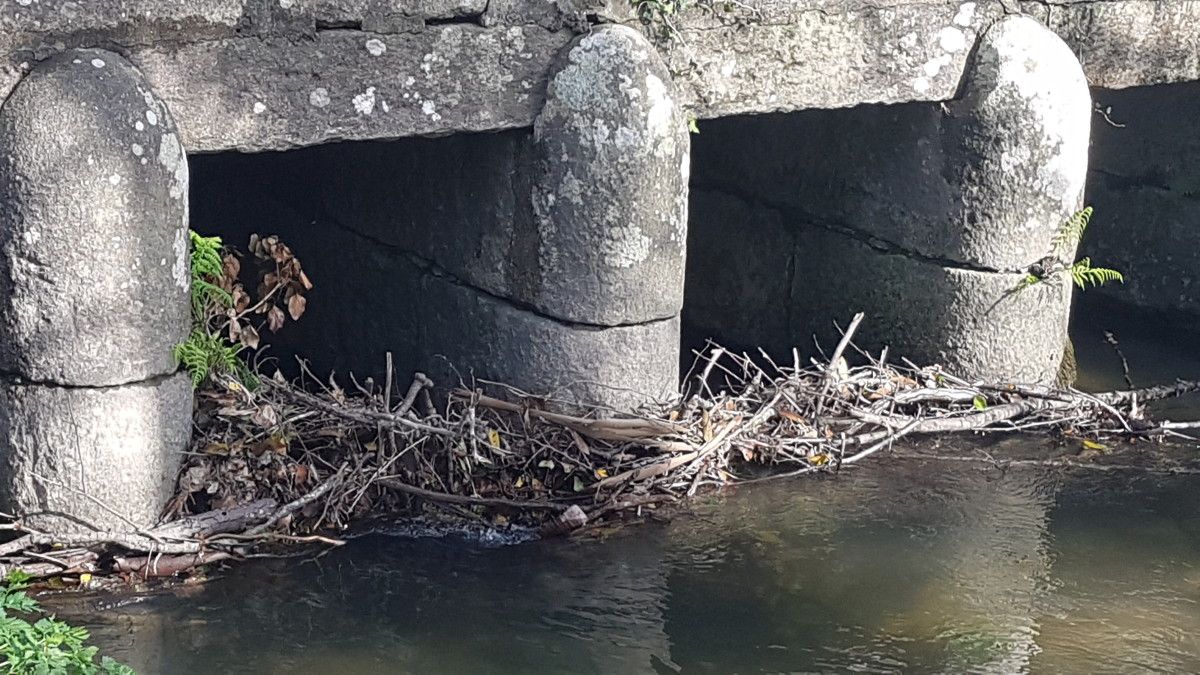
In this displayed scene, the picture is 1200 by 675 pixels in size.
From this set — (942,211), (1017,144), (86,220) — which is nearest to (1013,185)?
(1017,144)

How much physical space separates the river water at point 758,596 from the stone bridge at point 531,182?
53 cm

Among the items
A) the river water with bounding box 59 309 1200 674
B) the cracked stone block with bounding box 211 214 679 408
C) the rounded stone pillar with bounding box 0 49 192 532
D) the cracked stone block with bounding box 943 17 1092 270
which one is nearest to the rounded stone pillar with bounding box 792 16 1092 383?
the cracked stone block with bounding box 943 17 1092 270

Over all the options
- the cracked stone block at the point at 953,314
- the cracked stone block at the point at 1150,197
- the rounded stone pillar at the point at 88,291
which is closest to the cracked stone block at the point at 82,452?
the rounded stone pillar at the point at 88,291

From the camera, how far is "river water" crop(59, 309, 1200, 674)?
384cm

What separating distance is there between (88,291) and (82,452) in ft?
1.45

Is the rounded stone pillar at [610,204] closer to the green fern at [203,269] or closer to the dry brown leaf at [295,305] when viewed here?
the dry brown leaf at [295,305]

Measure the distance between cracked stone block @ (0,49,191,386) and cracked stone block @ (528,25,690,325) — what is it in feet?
3.75

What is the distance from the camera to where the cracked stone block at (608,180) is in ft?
15.6

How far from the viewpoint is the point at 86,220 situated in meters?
4.08

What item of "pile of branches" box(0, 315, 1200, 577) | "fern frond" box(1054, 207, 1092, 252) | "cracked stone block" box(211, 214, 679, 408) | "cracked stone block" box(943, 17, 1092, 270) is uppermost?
"cracked stone block" box(943, 17, 1092, 270)

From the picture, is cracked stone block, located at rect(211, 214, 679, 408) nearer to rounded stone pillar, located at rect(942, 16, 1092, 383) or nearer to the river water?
the river water

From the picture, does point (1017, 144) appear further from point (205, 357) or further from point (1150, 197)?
point (205, 357)

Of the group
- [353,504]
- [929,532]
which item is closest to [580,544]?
[353,504]

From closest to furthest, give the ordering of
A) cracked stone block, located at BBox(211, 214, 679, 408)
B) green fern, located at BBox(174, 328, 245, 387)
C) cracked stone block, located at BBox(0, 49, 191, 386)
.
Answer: cracked stone block, located at BBox(0, 49, 191, 386)
green fern, located at BBox(174, 328, 245, 387)
cracked stone block, located at BBox(211, 214, 679, 408)
